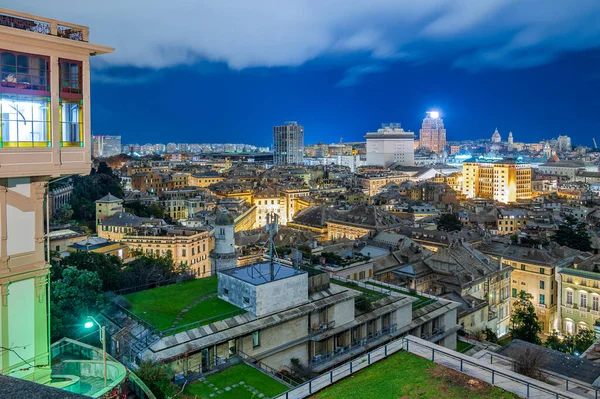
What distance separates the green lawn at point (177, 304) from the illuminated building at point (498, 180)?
92.3 meters

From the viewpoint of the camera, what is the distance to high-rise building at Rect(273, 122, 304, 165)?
178 m

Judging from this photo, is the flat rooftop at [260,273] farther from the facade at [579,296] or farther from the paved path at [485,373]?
the facade at [579,296]

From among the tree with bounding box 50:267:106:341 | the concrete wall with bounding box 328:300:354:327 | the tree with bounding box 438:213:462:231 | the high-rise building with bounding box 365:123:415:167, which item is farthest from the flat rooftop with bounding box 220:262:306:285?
the high-rise building with bounding box 365:123:415:167

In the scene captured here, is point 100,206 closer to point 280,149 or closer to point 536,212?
point 536,212

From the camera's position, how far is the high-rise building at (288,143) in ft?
583

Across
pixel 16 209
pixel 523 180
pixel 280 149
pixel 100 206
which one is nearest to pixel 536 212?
pixel 523 180

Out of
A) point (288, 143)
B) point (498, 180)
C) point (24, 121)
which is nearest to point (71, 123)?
point (24, 121)

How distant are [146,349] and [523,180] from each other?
106500 millimetres

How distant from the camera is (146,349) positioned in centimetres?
1268

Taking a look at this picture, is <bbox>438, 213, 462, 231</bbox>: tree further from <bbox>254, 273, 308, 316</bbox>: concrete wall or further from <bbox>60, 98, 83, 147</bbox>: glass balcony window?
<bbox>60, 98, 83, 147</bbox>: glass balcony window

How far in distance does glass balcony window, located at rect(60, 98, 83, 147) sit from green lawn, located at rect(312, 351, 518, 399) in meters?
7.59

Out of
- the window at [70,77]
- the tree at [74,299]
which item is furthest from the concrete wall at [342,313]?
the window at [70,77]

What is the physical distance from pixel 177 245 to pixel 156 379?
26147 millimetres

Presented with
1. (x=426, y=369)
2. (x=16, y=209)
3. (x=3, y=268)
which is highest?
(x=16, y=209)
